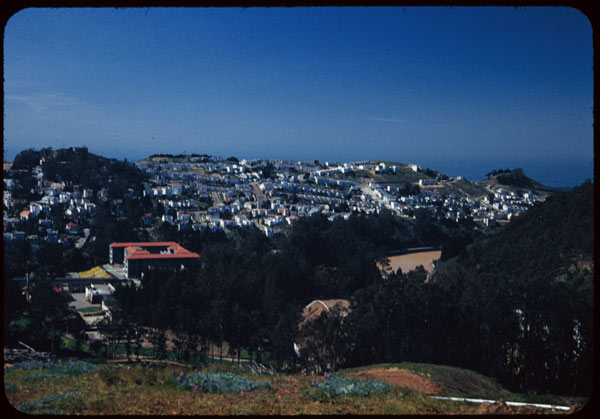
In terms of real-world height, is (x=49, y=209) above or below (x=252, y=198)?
below

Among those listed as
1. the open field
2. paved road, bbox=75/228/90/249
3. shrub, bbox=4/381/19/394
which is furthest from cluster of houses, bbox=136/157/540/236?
shrub, bbox=4/381/19/394

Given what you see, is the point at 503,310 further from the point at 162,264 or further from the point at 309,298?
the point at 162,264

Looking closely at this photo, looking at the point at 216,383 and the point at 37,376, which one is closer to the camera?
the point at 216,383

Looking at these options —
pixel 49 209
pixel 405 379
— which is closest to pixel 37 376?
pixel 405 379

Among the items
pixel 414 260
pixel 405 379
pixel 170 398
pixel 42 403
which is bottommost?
pixel 414 260

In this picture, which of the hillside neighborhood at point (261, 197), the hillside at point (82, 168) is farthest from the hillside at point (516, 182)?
the hillside at point (82, 168)

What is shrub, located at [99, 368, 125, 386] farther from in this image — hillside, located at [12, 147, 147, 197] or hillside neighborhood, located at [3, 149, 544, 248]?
hillside, located at [12, 147, 147, 197]

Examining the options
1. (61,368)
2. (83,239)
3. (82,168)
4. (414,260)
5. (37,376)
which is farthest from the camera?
(82,168)

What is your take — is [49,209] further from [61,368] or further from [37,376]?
[37,376]
